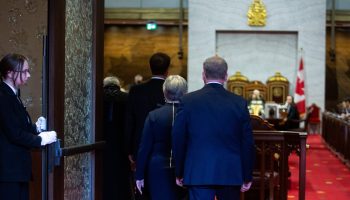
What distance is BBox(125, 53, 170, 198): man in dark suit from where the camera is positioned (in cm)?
542

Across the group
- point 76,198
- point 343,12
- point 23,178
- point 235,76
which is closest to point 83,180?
point 76,198

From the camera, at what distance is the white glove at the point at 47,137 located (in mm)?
3932

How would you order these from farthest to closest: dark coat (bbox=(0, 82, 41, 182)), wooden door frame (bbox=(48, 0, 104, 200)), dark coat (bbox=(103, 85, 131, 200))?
dark coat (bbox=(103, 85, 131, 200))
wooden door frame (bbox=(48, 0, 104, 200))
dark coat (bbox=(0, 82, 41, 182))

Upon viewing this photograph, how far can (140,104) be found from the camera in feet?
17.8

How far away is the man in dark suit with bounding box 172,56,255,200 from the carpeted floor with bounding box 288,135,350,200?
4.34 meters

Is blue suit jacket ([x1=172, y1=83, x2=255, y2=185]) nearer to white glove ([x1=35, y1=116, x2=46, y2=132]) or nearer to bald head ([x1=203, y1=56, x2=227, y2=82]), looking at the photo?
bald head ([x1=203, y1=56, x2=227, y2=82])

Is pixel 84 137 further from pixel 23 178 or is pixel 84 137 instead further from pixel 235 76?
pixel 235 76

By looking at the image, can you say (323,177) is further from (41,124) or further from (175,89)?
(41,124)

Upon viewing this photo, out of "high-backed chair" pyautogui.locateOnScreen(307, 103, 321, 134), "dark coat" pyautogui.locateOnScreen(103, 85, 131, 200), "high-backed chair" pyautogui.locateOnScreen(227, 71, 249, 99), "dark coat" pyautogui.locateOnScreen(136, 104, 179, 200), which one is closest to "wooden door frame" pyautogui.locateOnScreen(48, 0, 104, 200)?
"dark coat" pyautogui.locateOnScreen(136, 104, 179, 200)

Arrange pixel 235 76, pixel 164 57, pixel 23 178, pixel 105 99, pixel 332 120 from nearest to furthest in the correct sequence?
pixel 23 178
pixel 164 57
pixel 105 99
pixel 332 120
pixel 235 76

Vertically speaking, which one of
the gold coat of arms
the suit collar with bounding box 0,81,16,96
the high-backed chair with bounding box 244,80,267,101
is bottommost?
the suit collar with bounding box 0,81,16,96

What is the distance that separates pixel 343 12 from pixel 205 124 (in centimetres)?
1836

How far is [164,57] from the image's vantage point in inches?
212

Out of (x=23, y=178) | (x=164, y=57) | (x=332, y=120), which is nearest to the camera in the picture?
(x=23, y=178)
